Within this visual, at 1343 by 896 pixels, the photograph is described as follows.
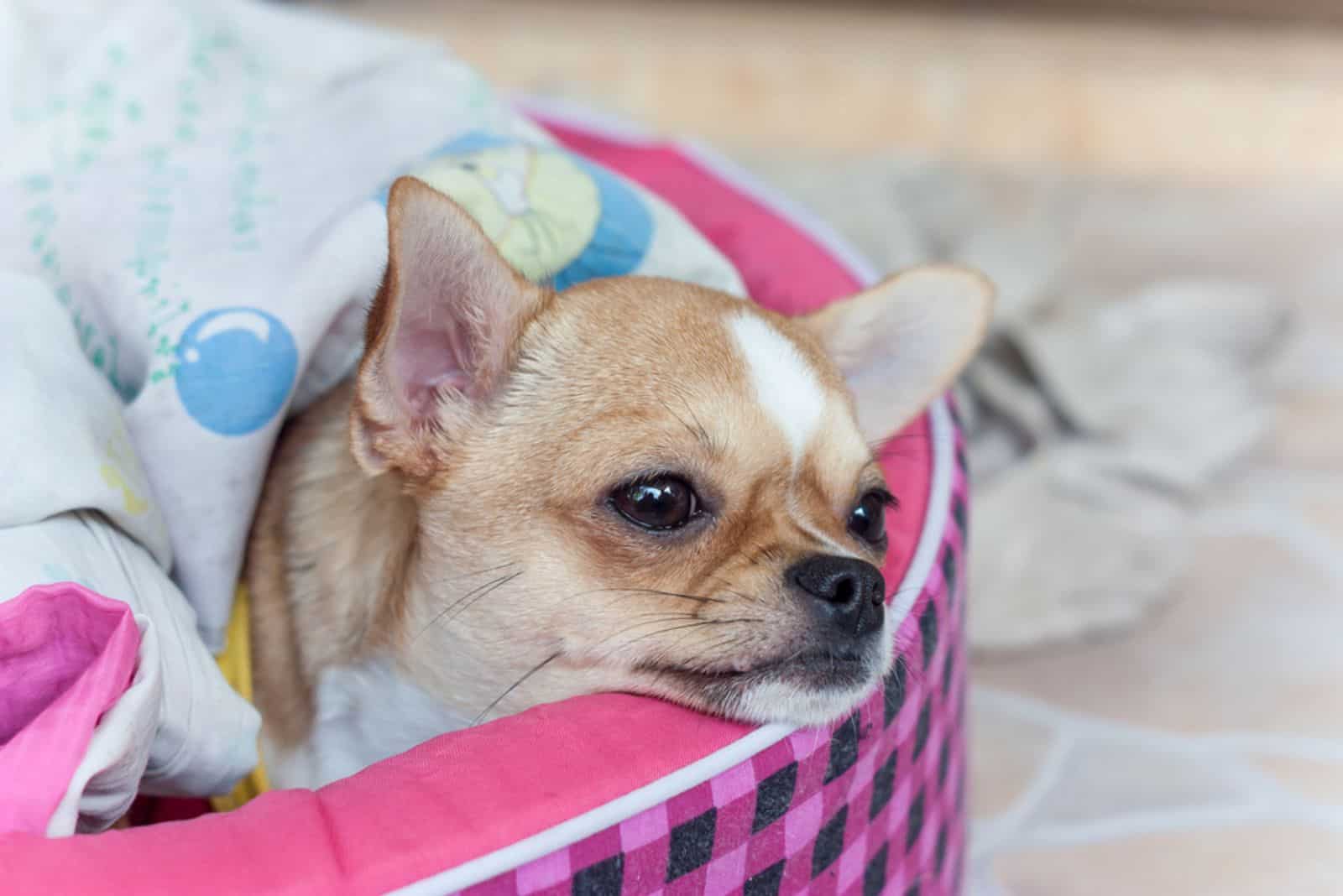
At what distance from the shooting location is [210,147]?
5.95 ft

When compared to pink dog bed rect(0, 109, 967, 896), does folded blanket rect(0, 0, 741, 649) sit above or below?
above

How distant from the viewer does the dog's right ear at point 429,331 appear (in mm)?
1235

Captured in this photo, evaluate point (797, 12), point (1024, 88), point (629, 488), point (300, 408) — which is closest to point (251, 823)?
point (629, 488)

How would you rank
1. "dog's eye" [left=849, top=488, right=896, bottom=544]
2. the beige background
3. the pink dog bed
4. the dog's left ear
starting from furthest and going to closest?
the beige background
the dog's left ear
"dog's eye" [left=849, top=488, right=896, bottom=544]
the pink dog bed

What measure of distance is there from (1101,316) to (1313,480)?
1.84 feet

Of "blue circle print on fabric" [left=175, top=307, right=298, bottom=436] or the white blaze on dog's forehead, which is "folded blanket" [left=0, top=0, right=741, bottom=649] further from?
the white blaze on dog's forehead

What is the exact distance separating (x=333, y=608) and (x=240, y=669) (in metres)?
0.14

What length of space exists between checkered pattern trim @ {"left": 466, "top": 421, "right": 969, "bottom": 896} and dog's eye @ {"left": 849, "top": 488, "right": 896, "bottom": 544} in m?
0.08

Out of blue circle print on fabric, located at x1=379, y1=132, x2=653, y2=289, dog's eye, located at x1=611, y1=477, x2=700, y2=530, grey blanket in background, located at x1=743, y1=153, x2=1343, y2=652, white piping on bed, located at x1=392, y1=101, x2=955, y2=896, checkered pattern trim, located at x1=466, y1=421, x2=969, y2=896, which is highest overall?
blue circle print on fabric, located at x1=379, y1=132, x2=653, y2=289

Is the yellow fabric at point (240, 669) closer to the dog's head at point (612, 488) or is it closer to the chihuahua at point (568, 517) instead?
the chihuahua at point (568, 517)

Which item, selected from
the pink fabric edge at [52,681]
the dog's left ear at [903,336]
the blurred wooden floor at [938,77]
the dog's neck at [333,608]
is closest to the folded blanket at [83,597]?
the pink fabric edge at [52,681]

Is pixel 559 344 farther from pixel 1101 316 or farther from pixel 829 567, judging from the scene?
pixel 1101 316

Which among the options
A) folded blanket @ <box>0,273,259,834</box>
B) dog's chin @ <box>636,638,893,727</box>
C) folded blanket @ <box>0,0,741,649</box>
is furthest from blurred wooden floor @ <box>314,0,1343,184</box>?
dog's chin @ <box>636,638,893,727</box>

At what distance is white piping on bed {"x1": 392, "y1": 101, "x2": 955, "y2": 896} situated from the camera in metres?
1.05
